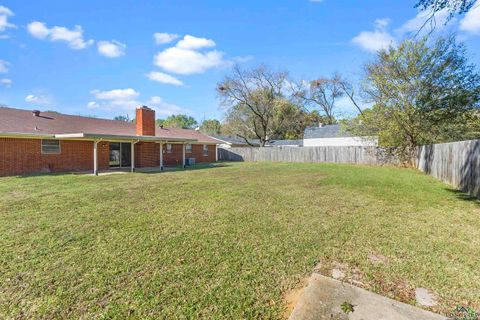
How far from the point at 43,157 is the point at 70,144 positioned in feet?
4.66

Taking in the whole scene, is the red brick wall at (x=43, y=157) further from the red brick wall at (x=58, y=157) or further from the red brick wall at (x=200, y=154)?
the red brick wall at (x=200, y=154)

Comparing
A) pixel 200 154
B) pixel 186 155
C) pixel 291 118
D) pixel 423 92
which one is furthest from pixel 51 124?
pixel 291 118

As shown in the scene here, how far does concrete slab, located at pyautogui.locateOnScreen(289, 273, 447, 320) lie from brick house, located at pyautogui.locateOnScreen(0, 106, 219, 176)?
12.7m

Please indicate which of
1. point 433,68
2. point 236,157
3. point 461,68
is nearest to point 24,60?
point 236,157

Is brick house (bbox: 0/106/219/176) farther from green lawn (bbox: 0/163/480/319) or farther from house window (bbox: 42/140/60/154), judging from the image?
green lawn (bbox: 0/163/480/319)

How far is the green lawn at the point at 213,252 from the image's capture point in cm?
248

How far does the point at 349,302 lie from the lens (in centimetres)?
240

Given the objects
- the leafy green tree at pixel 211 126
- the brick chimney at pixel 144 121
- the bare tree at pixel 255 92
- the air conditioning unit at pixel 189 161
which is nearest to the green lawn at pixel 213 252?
the brick chimney at pixel 144 121

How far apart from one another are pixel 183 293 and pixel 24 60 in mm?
25676

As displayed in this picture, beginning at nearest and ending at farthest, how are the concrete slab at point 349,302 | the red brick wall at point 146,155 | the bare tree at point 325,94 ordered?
the concrete slab at point 349,302 < the red brick wall at point 146,155 < the bare tree at point 325,94

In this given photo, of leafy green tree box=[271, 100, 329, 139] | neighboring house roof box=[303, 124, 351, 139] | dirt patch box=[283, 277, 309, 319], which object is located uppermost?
leafy green tree box=[271, 100, 329, 139]

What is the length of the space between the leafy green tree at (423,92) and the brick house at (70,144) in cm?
1357

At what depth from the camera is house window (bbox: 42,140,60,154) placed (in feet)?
43.7

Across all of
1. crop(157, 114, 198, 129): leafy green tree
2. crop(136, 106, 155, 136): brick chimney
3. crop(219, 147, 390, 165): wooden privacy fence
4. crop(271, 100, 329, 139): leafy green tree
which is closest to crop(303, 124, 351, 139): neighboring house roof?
crop(271, 100, 329, 139): leafy green tree
